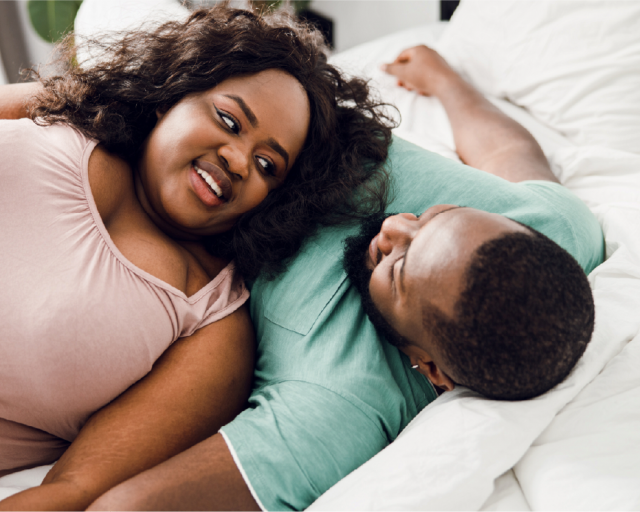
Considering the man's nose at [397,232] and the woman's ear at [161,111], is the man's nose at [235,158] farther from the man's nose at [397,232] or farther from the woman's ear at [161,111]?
the man's nose at [397,232]

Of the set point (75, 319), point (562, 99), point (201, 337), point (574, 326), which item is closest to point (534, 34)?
point (562, 99)

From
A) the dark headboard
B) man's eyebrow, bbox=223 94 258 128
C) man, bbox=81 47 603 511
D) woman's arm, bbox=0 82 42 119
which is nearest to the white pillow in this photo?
man, bbox=81 47 603 511

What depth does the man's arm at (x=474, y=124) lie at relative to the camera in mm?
1171

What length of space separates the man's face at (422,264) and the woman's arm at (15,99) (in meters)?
0.86

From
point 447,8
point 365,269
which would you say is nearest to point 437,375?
point 365,269

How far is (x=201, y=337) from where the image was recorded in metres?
0.89

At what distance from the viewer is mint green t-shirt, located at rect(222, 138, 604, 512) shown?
0.72m

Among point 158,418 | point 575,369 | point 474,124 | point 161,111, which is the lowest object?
point 158,418

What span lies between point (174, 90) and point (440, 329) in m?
0.72

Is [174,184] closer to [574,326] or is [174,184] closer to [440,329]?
[440,329]

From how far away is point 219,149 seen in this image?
0.91 metres

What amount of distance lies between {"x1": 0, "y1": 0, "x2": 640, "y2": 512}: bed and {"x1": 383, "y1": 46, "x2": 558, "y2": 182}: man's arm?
6 cm

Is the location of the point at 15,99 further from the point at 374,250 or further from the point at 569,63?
the point at 569,63

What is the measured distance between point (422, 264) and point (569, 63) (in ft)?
3.28
